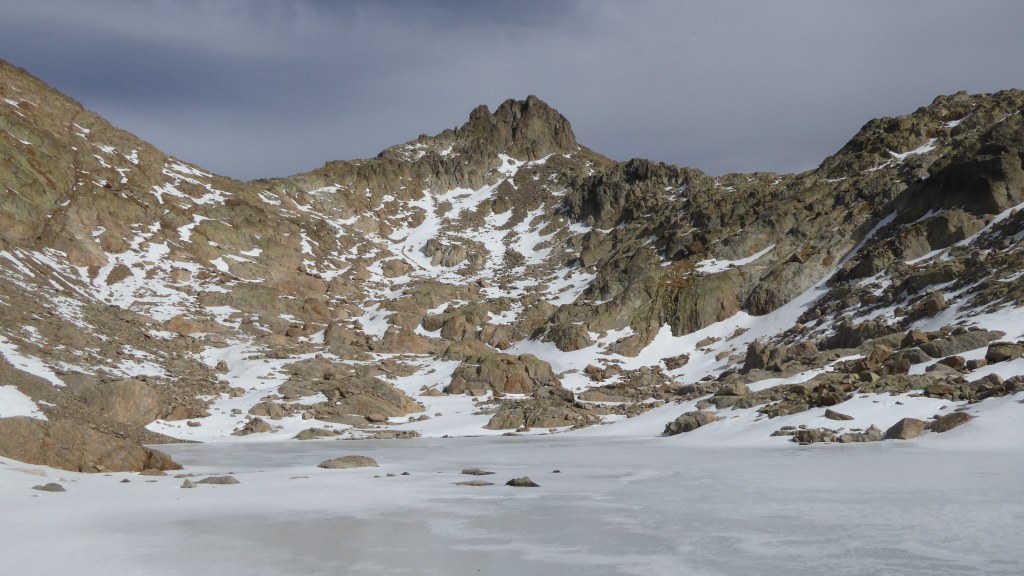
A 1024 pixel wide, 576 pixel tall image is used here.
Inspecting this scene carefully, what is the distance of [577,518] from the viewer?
11430mm

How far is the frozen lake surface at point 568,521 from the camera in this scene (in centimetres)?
821

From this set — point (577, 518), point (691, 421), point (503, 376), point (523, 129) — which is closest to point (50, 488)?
point (577, 518)

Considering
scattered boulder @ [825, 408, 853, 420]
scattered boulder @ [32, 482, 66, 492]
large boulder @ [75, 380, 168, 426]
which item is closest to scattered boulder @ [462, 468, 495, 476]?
scattered boulder @ [32, 482, 66, 492]

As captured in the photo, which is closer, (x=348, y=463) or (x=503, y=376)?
(x=348, y=463)

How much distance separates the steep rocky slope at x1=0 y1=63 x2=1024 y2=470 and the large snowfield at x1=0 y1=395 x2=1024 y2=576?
197 inches

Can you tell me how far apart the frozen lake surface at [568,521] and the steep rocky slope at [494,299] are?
6378 millimetres

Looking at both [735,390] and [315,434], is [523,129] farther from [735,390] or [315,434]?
[735,390]

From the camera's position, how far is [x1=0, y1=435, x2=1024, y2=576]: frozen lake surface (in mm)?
8211

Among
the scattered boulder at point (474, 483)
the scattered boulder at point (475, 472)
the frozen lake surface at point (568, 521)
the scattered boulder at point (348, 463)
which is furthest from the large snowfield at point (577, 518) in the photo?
the scattered boulder at point (348, 463)

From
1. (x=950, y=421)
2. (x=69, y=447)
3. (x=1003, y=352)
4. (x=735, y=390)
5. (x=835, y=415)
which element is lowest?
(x=950, y=421)

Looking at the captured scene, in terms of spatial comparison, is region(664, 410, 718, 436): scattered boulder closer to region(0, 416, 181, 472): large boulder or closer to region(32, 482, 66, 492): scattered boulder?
region(0, 416, 181, 472): large boulder

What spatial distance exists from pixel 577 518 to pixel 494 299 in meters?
71.5

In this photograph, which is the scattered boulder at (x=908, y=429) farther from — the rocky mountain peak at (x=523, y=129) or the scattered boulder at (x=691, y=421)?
Answer: the rocky mountain peak at (x=523, y=129)

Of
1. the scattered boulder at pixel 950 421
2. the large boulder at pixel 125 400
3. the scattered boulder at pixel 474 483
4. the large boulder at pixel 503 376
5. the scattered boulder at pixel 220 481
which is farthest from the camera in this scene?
the large boulder at pixel 503 376
